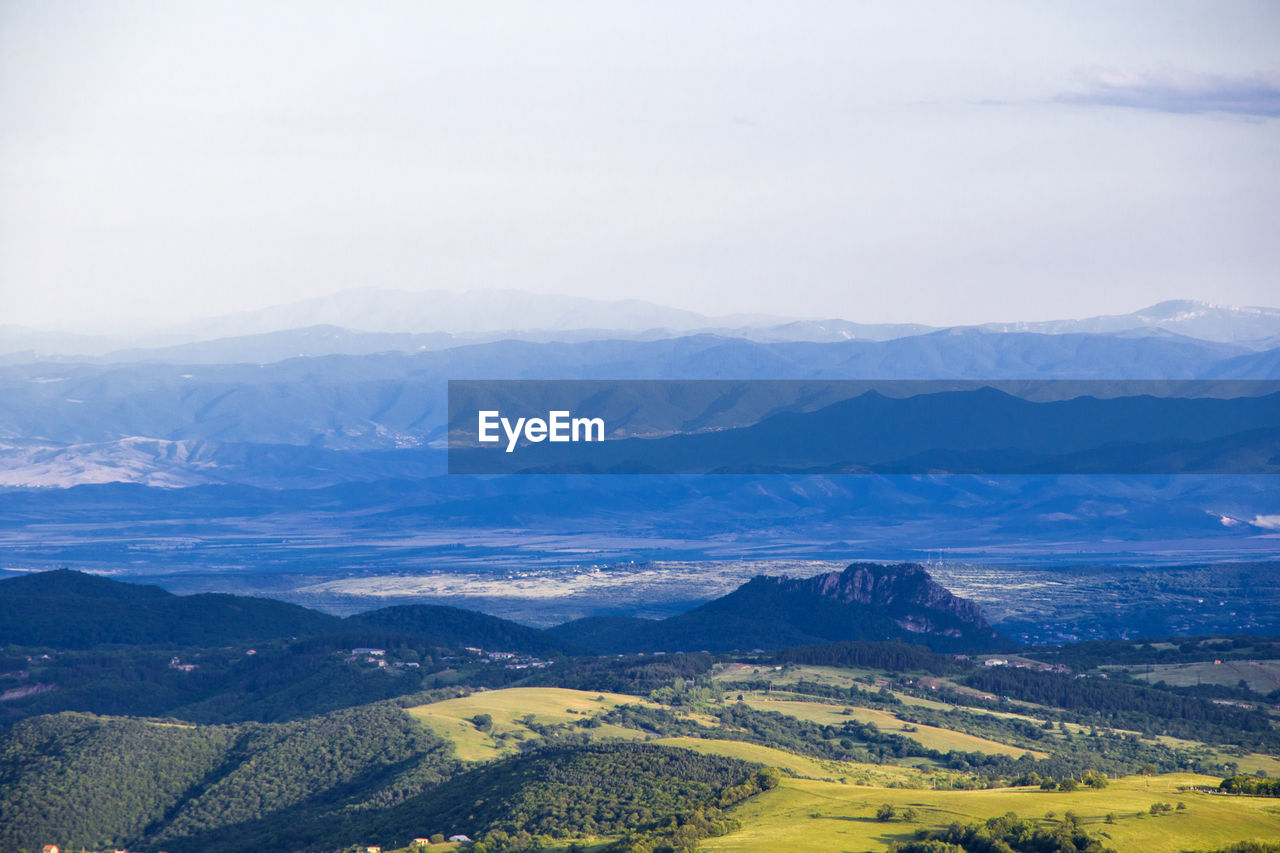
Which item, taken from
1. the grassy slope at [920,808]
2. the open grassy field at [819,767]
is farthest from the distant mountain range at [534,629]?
the grassy slope at [920,808]

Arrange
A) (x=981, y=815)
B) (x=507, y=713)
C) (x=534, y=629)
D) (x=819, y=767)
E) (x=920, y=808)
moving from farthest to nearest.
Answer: (x=534, y=629) → (x=507, y=713) → (x=819, y=767) → (x=920, y=808) → (x=981, y=815)

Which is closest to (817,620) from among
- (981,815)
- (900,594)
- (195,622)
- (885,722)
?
(900,594)

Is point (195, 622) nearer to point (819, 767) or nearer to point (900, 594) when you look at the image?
point (900, 594)

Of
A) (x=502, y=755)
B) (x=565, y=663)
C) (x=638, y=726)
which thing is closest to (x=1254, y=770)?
(x=638, y=726)

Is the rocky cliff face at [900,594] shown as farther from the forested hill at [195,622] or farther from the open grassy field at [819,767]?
the open grassy field at [819,767]

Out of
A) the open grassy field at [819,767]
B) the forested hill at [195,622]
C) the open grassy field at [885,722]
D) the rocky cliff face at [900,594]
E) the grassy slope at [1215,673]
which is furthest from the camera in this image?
the rocky cliff face at [900,594]

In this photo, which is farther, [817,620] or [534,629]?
[817,620]

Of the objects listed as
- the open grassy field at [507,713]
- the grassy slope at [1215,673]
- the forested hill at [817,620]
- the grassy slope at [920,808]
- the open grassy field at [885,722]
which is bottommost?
the forested hill at [817,620]
